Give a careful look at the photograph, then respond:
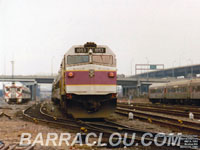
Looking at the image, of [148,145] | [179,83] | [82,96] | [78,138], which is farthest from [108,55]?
[179,83]

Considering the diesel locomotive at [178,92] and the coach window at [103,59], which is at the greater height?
the coach window at [103,59]

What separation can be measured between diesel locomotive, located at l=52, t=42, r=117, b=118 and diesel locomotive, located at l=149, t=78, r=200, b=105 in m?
21.1

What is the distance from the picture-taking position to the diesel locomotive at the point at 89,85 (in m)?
14.1

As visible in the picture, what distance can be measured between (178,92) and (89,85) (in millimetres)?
27305

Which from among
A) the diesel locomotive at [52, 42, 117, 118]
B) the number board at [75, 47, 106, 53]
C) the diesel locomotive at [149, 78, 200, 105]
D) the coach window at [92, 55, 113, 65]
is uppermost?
the number board at [75, 47, 106, 53]

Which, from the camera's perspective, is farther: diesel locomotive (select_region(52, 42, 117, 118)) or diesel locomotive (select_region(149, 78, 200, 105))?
diesel locomotive (select_region(149, 78, 200, 105))

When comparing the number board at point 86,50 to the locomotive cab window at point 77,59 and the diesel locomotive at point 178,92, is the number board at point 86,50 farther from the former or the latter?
the diesel locomotive at point 178,92

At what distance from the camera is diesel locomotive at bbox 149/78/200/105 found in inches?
1332

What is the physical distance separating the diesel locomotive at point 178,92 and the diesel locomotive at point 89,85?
21062 mm

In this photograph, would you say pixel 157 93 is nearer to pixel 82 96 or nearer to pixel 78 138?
pixel 82 96

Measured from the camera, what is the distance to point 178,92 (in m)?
38.8
